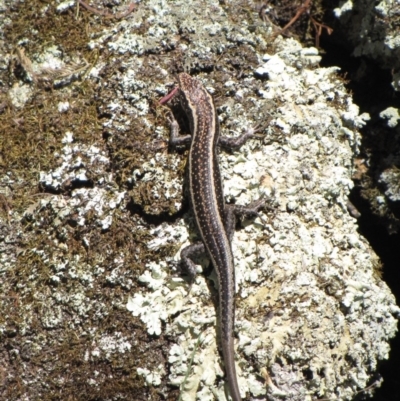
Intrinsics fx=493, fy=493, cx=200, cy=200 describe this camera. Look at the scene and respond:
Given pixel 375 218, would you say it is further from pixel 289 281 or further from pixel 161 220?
pixel 161 220

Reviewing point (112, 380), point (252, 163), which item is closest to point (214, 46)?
point (252, 163)

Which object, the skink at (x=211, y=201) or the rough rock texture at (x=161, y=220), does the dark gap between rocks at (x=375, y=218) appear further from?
the skink at (x=211, y=201)

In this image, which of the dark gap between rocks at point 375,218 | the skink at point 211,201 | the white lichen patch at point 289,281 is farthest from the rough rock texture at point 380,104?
the skink at point 211,201

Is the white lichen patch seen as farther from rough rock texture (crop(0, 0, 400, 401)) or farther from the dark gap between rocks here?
the dark gap between rocks

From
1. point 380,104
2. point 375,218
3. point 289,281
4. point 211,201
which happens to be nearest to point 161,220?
point 211,201

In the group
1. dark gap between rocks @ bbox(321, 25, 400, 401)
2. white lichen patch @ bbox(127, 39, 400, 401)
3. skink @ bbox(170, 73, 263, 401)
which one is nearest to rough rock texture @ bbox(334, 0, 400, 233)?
dark gap between rocks @ bbox(321, 25, 400, 401)

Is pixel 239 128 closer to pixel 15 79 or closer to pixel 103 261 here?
pixel 103 261
